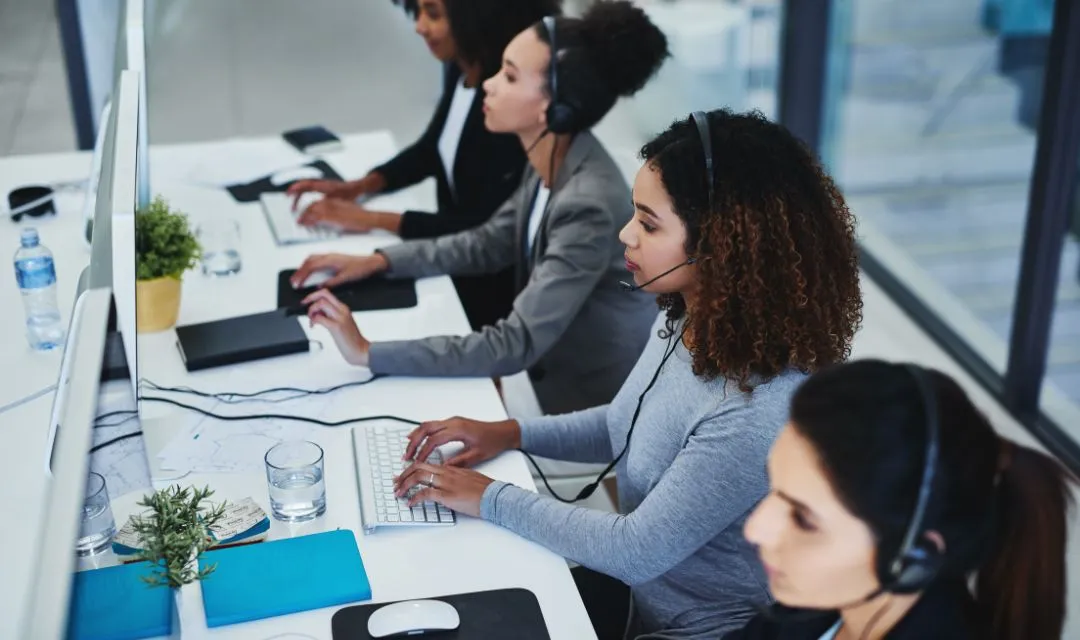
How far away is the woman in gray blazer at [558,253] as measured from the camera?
2006 millimetres

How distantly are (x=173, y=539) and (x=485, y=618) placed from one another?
14.6 inches

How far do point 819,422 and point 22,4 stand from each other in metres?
4.10

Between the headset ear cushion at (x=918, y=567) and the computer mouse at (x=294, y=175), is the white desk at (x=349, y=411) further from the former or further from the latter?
the headset ear cushion at (x=918, y=567)

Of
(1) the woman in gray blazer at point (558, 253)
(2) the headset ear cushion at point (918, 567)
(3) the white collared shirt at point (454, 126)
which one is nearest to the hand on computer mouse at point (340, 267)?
(1) the woman in gray blazer at point (558, 253)

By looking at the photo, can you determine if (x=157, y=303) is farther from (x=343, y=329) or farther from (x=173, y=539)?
(x=173, y=539)

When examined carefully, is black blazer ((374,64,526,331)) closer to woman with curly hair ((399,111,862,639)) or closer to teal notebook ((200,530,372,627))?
woman with curly hair ((399,111,862,639))

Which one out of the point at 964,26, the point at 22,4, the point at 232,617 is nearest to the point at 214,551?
the point at 232,617

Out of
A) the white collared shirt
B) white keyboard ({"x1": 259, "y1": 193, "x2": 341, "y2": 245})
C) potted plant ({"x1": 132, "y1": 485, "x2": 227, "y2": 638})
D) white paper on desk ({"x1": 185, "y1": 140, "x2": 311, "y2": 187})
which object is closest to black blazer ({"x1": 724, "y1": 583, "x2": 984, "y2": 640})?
potted plant ({"x1": 132, "y1": 485, "x2": 227, "y2": 638})

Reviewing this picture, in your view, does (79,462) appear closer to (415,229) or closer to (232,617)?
(232,617)

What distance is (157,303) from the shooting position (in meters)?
2.10

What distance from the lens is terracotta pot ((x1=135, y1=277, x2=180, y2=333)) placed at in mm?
2072

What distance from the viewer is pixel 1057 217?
286cm

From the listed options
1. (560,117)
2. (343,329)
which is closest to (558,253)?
(560,117)

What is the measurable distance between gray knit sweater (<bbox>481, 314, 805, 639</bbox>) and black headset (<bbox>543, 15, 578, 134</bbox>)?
26.9 inches
